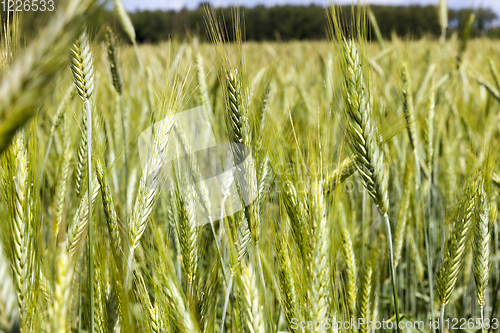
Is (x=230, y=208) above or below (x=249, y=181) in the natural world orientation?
below

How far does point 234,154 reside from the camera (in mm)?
693

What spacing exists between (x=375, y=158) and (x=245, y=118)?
10.8 inches

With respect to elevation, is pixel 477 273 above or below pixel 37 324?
below

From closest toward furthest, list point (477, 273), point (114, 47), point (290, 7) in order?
point (477, 273)
point (114, 47)
point (290, 7)

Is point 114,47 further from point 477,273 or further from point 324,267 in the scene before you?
point 477,273

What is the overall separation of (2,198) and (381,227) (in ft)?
4.68

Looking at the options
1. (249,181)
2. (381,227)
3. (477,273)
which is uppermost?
(249,181)

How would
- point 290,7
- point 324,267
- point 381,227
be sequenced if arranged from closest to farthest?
1. point 324,267
2. point 381,227
3. point 290,7

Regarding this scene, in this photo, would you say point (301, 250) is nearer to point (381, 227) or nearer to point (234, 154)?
point (234, 154)

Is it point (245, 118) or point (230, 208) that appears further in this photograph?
point (230, 208)

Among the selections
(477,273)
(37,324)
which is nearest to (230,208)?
(37,324)

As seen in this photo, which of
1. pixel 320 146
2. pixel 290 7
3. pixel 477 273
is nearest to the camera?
pixel 320 146

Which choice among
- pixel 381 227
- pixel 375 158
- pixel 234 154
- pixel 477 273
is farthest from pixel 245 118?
pixel 381 227

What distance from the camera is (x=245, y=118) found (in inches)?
26.4
